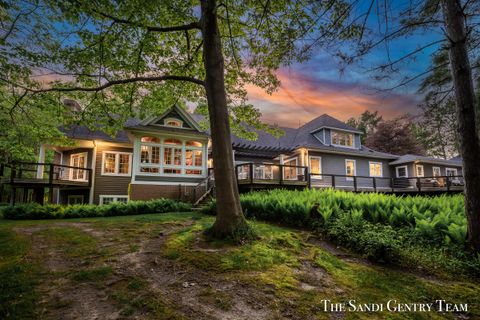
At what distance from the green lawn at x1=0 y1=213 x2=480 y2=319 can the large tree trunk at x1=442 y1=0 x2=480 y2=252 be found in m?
1.36

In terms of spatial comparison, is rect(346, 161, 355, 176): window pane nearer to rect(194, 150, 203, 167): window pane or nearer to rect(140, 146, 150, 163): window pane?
rect(194, 150, 203, 167): window pane

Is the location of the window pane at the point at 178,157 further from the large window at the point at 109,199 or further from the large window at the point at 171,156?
the large window at the point at 109,199

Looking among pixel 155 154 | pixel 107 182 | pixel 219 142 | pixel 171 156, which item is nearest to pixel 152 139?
pixel 155 154

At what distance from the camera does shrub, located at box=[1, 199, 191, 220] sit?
955 centimetres

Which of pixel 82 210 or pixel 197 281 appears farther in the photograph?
pixel 82 210

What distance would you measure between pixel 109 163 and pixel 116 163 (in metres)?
0.43

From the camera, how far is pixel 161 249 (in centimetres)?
477

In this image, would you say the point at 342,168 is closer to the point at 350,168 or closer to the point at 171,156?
the point at 350,168

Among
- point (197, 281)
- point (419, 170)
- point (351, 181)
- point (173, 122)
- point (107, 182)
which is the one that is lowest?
point (197, 281)

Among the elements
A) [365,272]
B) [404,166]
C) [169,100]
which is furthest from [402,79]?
[404,166]

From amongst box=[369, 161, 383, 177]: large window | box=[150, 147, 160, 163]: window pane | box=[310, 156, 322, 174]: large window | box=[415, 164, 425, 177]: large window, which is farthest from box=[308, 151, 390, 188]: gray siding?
box=[150, 147, 160, 163]: window pane

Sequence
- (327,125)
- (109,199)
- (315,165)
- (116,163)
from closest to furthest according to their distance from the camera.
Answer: (109,199), (116,163), (315,165), (327,125)

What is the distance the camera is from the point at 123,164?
16281 mm

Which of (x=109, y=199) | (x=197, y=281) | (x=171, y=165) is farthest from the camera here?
(x=109, y=199)
